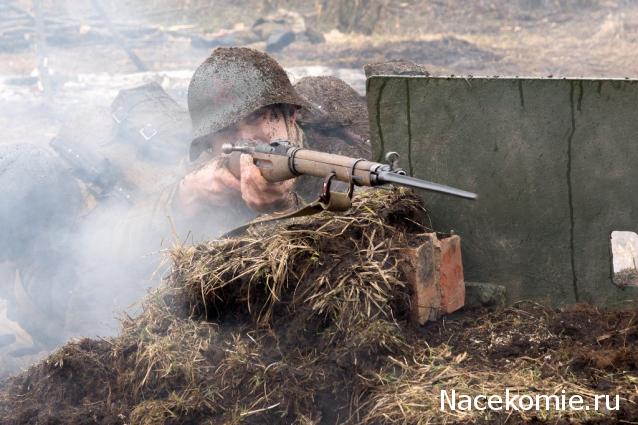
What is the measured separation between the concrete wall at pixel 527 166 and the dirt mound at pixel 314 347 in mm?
334

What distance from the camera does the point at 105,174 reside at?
897cm

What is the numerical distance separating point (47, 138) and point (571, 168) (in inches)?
380

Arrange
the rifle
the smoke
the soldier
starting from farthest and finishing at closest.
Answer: the smoke
the soldier
the rifle

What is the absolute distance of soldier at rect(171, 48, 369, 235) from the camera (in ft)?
19.6

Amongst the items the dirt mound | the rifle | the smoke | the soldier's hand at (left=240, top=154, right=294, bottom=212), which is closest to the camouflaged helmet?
the soldier's hand at (left=240, top=154, right=294, bottom=212)

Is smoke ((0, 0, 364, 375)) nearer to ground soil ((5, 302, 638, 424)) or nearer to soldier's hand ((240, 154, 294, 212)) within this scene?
soldier's hand ((240, 154, 294, 212))

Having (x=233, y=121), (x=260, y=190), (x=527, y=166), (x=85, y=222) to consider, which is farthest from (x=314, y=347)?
(x=85, y=222)

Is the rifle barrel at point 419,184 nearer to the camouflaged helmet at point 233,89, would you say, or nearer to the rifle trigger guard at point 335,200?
the rifle trigger guard at point 335,200

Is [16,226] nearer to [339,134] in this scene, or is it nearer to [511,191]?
[339,134]

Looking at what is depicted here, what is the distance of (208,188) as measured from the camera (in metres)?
6.35

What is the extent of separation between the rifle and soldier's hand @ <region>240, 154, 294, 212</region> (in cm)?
65

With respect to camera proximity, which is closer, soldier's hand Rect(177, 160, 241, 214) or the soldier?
the soldier

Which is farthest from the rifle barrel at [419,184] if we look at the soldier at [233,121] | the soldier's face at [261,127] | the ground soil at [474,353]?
the soldier's face at [261,127]

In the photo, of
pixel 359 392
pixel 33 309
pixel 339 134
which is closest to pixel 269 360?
pixel 359 392
